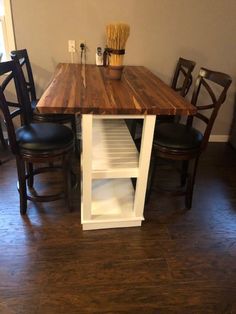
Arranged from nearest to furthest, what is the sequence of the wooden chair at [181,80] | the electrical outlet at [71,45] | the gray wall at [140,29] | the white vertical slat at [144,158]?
the white vertical slat at [144,158], the wooden chair at [181,80], the gray wall at [140,29], the electrical outlet at [71,45]

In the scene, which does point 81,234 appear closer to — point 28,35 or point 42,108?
point 42,108

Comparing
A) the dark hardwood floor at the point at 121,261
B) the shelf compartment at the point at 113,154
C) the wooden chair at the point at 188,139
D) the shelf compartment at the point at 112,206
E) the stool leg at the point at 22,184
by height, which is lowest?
the dark hardwood floor at the point at 121,261

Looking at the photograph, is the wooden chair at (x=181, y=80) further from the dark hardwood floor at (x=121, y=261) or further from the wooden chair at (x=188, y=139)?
the dark hardwood floor at (x=121, y=261)

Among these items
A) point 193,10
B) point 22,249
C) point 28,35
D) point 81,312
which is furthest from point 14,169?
point 193,10

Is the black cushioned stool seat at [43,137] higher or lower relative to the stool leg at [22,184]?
higher

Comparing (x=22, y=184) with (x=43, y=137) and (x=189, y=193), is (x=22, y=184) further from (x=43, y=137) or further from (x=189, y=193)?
(x=189, y=193)

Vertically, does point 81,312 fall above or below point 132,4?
below

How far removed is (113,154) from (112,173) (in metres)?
0.19

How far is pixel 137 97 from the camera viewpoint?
152 cm

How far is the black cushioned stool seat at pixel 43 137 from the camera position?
5.15 feet

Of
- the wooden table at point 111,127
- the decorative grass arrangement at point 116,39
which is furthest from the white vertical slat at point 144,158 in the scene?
the decorative grass arrangement at point 116,39

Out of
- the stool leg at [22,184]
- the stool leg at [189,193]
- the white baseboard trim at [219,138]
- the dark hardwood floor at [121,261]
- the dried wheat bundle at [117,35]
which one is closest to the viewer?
the dark hardwood floor at [121,261]

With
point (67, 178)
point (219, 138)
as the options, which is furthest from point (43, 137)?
point (219, 138)

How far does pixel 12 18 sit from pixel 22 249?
2.00 metres
